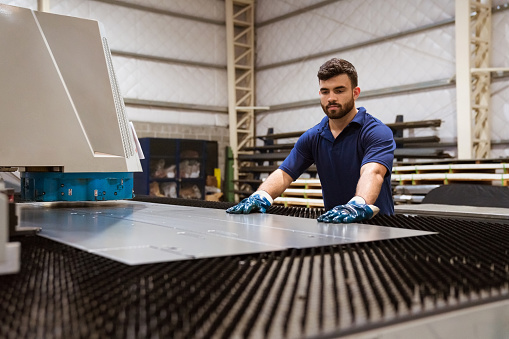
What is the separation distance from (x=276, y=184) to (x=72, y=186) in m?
1.18

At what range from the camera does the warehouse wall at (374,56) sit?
7836mm

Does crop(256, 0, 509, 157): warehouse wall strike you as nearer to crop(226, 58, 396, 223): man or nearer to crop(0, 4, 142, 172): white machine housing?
crop(226, 58, 396, 223): man

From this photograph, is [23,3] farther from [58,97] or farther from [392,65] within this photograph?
[58,97]

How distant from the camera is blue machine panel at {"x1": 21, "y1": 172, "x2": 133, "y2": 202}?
2.60m

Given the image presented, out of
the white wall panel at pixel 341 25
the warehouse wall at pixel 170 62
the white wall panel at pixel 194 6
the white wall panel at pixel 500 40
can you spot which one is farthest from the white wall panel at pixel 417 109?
the white wall panel at pixel 194 6

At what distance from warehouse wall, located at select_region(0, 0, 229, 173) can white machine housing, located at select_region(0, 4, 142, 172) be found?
6994mm

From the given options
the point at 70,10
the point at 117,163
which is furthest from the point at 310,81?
the point at 117,163

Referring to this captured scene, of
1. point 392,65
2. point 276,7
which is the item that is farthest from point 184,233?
point 276,7

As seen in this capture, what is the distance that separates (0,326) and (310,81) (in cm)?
966

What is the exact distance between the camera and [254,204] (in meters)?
2.64

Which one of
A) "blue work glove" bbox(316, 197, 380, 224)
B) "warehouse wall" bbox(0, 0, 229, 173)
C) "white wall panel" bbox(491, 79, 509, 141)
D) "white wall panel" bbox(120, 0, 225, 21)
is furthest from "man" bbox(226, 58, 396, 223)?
"white wall panel" bbox(120, 0, 225, 21)

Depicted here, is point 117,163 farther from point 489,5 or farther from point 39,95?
point 489,5

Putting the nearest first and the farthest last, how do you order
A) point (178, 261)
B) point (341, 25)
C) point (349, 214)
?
point (178, 261), point (349, 214), point (341, 25)

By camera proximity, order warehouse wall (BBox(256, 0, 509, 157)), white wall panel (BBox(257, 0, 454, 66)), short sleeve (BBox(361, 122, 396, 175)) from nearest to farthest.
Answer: short sleeve (BBox(361, 122, 396, 175)) < warehouse wall (BBox(256, 0, 509, 157)) < white wall panel (BBox(257, 0, 454, 66))
